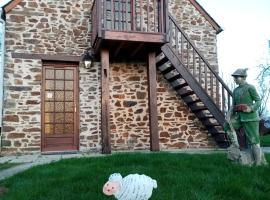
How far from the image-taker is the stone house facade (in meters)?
8.77

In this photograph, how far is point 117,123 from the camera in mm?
9352

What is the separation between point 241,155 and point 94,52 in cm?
528

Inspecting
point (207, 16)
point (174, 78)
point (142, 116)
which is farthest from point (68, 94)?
point (207, 16)

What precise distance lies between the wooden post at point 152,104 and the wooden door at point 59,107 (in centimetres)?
225

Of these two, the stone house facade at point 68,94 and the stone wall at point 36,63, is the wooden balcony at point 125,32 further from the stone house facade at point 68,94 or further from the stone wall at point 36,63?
the stone wall at point 36,63

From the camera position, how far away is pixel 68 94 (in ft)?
30.5

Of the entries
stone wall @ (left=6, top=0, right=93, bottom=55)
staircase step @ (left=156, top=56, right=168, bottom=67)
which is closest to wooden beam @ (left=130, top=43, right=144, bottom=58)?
staircase step @ (left=156, top=56, right=168, bottom=67)

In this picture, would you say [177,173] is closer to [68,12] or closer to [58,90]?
[58,90]

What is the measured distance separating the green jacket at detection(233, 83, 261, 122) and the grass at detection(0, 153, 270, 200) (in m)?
0.82

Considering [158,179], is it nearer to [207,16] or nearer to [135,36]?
[135,36]

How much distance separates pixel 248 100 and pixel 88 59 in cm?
506

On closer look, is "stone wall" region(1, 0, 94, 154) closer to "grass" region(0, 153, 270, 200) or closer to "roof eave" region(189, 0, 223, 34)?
"grass" region(0, 153, 270, 200)

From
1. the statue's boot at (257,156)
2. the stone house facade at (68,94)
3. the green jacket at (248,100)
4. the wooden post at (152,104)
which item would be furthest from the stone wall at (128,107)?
the statue's boot at (257,156)

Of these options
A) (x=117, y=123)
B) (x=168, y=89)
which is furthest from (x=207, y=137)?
(x=117, y=123)
